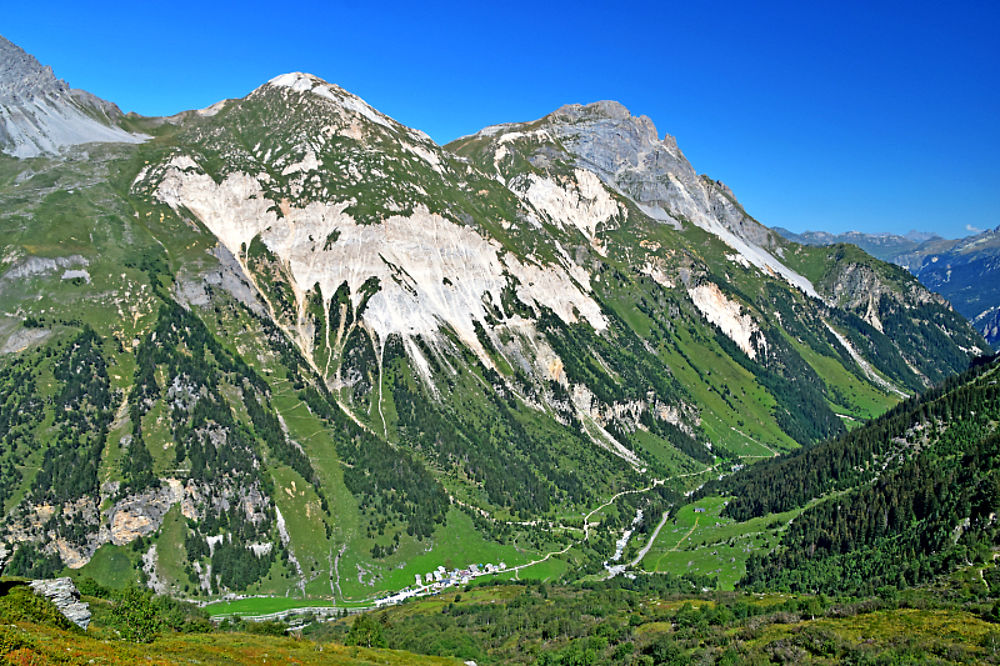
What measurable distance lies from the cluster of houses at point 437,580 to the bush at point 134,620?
9344cm

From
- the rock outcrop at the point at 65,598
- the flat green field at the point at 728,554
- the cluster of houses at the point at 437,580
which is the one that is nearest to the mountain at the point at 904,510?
the flat green field at the point at 728,554

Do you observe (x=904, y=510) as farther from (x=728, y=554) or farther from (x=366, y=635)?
(x=366, y=635)

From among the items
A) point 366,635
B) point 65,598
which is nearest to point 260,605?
point 366,635

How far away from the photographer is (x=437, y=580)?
19238 centimetres

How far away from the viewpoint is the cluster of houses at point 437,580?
181 metres

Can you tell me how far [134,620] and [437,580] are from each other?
11870cm

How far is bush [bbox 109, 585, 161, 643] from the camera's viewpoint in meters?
75.3

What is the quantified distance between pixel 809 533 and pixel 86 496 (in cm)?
18423

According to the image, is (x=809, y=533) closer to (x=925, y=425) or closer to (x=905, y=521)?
(x=905, y=521)

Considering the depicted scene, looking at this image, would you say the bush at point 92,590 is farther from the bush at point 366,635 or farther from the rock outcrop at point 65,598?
the rock outcrop at point 65,598

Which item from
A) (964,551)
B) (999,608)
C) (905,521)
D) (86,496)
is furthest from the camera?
(86,496)

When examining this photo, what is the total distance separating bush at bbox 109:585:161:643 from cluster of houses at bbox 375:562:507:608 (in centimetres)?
9344

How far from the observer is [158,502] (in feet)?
583

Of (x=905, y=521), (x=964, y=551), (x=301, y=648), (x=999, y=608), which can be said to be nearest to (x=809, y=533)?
(x=905, y=521)
